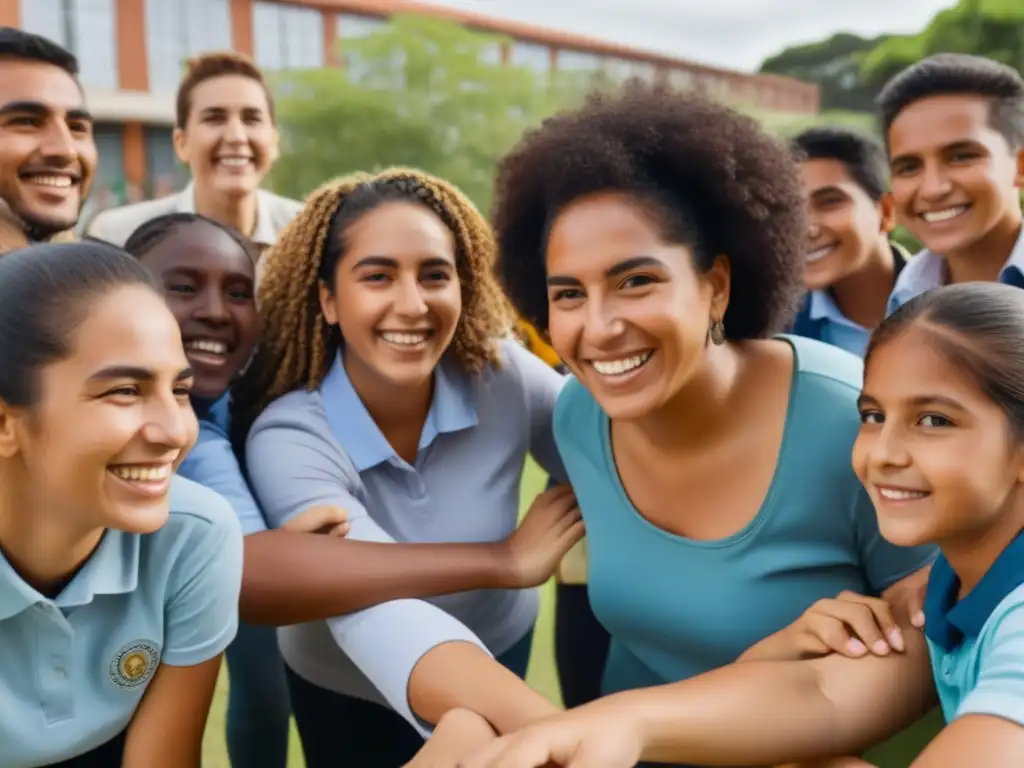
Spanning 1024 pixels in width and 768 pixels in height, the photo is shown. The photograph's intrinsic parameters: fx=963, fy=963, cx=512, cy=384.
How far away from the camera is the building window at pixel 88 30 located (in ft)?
71.8

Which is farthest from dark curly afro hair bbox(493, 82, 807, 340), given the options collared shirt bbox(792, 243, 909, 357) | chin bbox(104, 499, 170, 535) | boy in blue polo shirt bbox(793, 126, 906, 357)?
boy in blue polo shirt bbox(793, 126, 906, 357)

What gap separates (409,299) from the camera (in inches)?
86.4

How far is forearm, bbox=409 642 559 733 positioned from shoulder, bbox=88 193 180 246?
A: 2.78 metres

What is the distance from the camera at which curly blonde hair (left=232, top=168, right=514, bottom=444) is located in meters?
2.32

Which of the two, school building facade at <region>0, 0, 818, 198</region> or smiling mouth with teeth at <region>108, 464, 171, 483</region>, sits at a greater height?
school building facade at <region>0, 0, 818, 198</region>

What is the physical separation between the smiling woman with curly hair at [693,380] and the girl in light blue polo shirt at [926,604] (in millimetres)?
133

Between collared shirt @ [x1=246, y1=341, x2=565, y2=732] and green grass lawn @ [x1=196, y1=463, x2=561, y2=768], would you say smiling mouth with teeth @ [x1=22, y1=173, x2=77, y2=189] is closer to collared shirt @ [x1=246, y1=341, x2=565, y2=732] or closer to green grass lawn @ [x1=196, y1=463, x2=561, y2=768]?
collared shirt @ [x1=246, y1=341, x2=565, y2=732]

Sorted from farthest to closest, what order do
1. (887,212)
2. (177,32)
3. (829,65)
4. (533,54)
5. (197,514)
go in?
(829,65)
(533,54)
(177,32)
(887,212)
(197,514)

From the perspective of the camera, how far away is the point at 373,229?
2.24 metres

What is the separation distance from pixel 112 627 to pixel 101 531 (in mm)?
168

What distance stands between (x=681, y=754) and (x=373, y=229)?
1325mm

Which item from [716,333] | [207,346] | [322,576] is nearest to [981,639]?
[716,333]

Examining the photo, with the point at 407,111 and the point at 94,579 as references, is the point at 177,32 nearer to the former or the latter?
the point at 407,111

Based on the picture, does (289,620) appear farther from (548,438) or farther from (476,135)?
(476,135)
